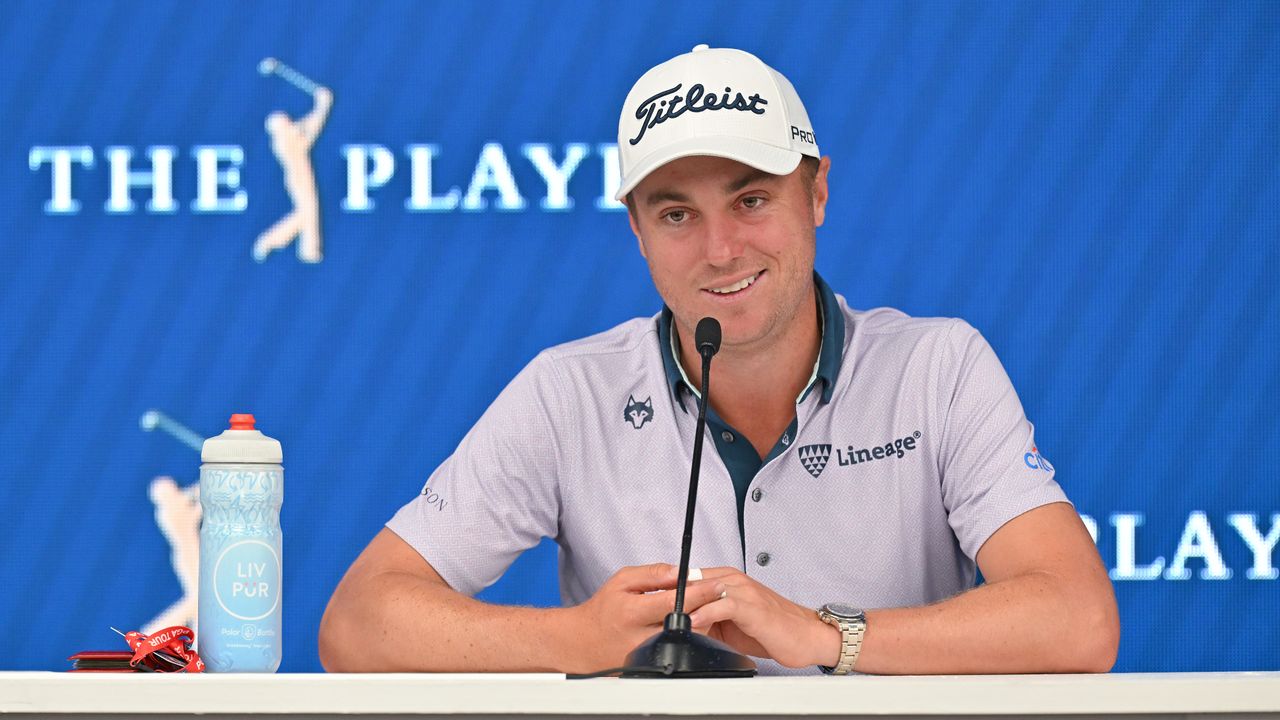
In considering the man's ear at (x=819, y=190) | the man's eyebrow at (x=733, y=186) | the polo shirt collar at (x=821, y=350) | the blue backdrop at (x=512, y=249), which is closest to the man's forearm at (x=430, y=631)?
the polo shirt collar at (x=821, y=350)

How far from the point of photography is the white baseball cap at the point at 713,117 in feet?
4.93

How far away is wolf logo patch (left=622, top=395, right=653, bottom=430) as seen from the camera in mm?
1631

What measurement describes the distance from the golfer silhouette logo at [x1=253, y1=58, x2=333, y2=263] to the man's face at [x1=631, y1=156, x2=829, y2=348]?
96cm

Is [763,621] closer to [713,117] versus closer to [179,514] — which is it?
[713,117]

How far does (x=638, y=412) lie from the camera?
1639mm

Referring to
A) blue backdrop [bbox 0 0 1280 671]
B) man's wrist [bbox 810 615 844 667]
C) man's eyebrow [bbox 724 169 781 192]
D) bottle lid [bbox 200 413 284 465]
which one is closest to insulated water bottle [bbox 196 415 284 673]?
bottle lid [bbox 200 413 284 465]

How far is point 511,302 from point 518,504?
80cm

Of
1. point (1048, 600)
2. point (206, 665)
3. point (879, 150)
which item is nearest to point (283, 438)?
point (879, 150)

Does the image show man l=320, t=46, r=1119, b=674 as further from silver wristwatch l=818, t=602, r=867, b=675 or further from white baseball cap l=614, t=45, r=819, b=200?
silver wristwatch l=818, t=602, r=867, b=675

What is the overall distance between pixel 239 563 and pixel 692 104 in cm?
64

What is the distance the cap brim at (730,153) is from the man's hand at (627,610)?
1.47 feet

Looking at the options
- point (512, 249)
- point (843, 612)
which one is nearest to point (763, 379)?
point (843, 612)

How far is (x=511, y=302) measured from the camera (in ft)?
7.80

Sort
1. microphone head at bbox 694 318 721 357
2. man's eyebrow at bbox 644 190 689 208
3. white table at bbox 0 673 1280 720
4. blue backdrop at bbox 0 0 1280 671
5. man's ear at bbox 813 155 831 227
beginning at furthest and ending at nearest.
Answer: blue backdrop at bbox 0 0 1280 671 → man's ear at bbox 813 155 831 227 → man's eyebrow at bbox 644 190 689 208 → microphone head at bbox 694 318 721 357 → white table at bbox 0 673 1280 720
